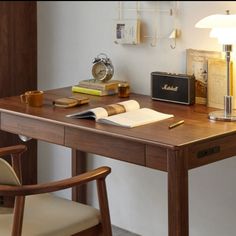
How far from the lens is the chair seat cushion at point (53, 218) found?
7.53ft

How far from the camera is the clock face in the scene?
10.6ft

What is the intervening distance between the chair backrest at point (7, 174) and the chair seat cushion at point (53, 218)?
19 centimetres

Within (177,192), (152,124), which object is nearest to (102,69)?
(152,124)

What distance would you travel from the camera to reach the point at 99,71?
327cm

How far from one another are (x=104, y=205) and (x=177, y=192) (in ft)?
0.90

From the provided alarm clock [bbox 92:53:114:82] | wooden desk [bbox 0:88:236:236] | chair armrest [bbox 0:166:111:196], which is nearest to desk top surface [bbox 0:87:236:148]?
wooden desk [bbox 0:88:236:236]

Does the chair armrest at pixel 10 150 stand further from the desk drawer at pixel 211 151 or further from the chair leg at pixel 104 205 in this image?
the desk drawer at pixel 211 151

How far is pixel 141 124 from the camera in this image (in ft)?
8.43

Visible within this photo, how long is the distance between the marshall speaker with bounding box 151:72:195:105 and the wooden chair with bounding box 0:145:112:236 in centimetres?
73

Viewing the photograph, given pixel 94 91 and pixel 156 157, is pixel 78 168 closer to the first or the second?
pixel 94 91

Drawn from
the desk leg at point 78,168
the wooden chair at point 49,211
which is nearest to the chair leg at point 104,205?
the wooden chair at point 49,211

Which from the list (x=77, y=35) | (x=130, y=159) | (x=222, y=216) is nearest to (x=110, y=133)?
(x=130, y=159)

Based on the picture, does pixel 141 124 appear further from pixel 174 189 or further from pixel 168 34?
pixel 168 34

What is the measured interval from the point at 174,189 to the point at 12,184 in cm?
55
